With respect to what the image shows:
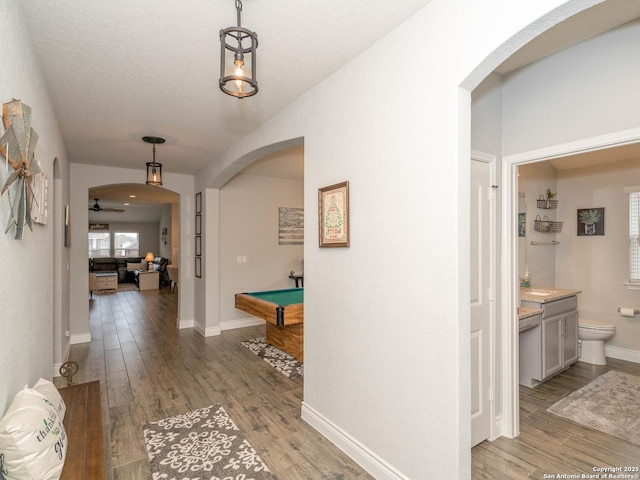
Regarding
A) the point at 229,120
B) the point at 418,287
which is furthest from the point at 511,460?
the point at 229,120

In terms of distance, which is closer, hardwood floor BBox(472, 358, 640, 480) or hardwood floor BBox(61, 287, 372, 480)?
hardwood floor BBox(472, 358, 640, 480)

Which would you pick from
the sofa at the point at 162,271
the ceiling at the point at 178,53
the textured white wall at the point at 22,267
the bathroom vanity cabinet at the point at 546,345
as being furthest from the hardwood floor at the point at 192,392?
the sofa at the point at 162,271

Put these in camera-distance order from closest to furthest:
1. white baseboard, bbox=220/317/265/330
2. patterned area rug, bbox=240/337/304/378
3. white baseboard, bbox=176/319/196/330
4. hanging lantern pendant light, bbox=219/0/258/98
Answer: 1. hanging lantern pendant light, bbox=219/0/258/98
2. patterned area rug, bbox=240/337/304/378
3. white baseboard, bbox=220/317/265/330
4. white baseboard, bbox=176/319/196/330

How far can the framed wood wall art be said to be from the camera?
7.87 ft

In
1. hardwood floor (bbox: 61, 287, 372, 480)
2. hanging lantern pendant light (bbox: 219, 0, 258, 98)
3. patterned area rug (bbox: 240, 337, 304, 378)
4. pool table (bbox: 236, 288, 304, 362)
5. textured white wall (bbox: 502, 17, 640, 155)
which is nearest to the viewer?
hanging lantern pendant light (bbox: 219, 0, 258, 98)

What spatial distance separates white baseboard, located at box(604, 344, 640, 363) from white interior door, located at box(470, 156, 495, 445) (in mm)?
3019

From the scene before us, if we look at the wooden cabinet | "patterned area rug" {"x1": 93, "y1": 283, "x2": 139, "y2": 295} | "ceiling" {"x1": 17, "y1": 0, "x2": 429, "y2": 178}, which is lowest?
"patterned area rug" {"x1": 93, "y1": 283, "x2": 139, "y2": 295}

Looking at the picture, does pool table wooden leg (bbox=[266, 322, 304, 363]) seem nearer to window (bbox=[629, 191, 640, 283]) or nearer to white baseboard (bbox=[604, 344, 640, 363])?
white baseboard (bbox=[604, 344, 640, 363])

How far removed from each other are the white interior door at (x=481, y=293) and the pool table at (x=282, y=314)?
1949 mm

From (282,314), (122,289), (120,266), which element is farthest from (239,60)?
(120,266)

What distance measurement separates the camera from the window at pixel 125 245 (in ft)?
48.0

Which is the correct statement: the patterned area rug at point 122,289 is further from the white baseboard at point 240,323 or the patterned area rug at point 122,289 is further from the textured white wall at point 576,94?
the textured white wall at point 576,94

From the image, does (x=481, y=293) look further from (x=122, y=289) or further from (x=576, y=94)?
(x=122, y=289)

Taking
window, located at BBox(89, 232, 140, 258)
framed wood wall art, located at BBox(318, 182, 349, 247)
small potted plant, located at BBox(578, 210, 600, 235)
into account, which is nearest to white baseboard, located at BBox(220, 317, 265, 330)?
framed wood wall art, located at BBox(318, 182, 349, 247)
